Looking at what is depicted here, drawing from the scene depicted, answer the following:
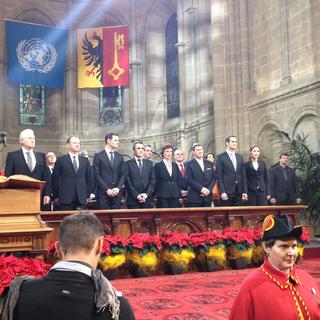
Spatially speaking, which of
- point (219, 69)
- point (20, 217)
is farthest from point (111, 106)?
point (20, 217)

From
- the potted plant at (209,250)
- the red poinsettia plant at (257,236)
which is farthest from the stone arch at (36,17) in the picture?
the potted plant at (209,250)

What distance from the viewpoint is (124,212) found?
5902 mm

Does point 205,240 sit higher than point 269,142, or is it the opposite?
point 269,142

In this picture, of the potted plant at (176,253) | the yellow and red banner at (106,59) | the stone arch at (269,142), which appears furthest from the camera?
the yellow and red banner at (106,59)

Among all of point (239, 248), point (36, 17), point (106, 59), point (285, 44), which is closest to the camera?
point (239, 248)

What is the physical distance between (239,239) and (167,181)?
147 cm

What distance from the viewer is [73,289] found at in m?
1.48

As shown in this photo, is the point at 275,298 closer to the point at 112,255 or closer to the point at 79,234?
the point at 79,234

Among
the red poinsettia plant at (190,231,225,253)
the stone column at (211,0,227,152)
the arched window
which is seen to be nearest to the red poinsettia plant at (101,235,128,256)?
the red poinsettia plant at (190,231,225,253)

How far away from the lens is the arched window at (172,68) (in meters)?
19.2

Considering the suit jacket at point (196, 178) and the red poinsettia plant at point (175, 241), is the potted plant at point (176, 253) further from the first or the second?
the suit jacket at point (196, 178)

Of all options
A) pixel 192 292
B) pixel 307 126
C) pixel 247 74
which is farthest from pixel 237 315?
pixel 247 74

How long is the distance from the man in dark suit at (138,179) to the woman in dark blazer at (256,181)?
163 centimetres

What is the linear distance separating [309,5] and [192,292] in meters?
9.10
